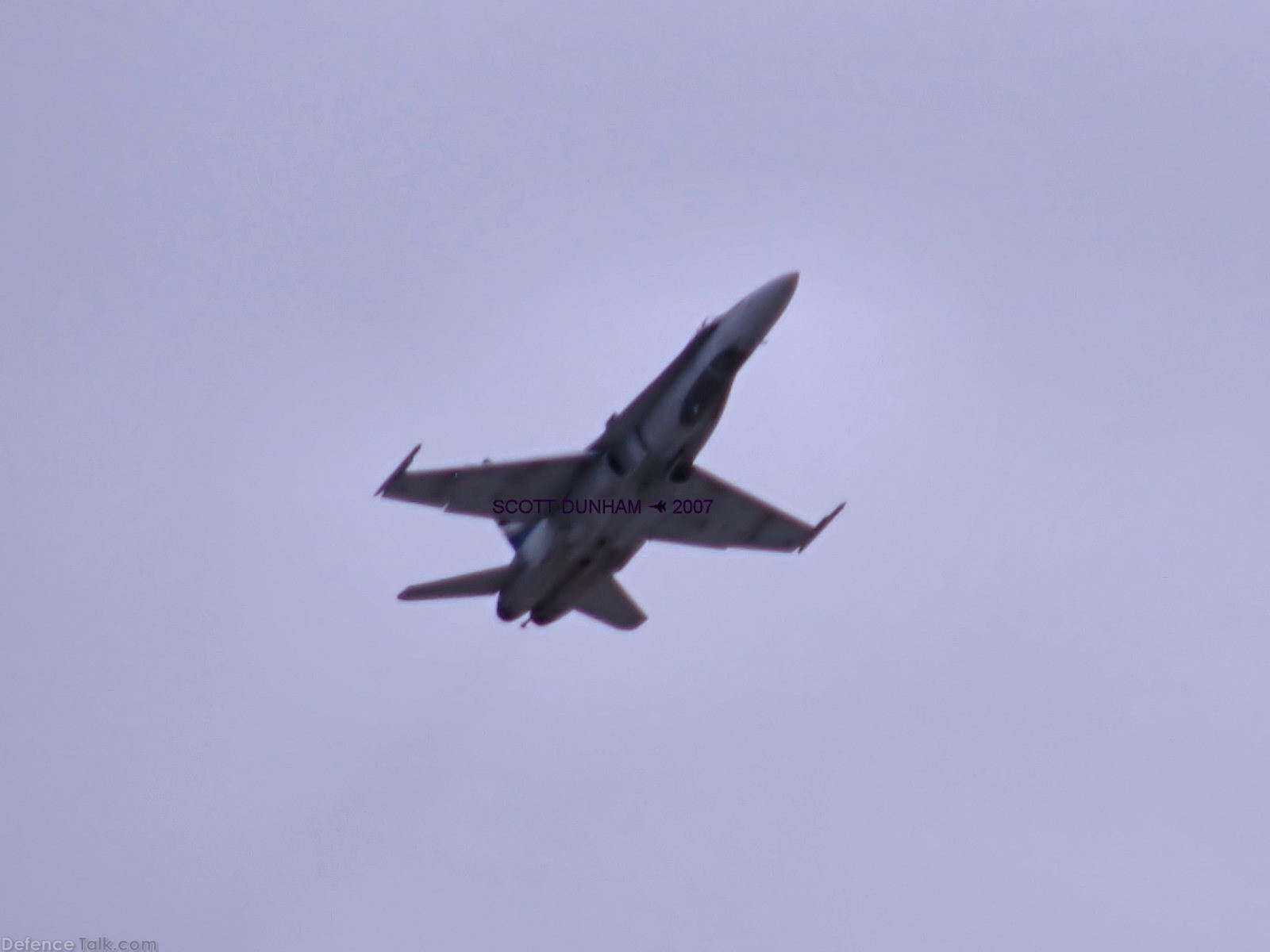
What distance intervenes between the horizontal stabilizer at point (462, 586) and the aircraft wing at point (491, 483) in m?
2.11

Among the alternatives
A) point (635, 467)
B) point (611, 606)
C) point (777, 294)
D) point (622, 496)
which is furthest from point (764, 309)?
point (611, 606)

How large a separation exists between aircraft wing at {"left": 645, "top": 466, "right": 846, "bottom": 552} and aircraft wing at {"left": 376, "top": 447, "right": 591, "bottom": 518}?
2.97m

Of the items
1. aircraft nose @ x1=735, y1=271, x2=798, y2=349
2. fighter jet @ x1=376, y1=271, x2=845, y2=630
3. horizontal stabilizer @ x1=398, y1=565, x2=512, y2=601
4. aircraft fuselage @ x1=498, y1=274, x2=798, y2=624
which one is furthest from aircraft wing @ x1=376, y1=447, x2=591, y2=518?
aircraft nose @ x1=735, y1=271, x2=798, y2=349

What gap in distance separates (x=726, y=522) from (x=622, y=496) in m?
4.82

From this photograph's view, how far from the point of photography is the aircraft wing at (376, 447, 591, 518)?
35625mm

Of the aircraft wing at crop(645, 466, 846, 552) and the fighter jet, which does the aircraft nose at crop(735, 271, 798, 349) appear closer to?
the fighter jet

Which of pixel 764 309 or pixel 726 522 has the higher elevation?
pixel 764 309

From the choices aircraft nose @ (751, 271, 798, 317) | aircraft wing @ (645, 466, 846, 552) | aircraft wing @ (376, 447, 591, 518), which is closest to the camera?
aircraft nose @ (751, 271, 798, 317)

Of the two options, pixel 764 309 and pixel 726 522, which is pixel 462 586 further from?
pixel 764 309

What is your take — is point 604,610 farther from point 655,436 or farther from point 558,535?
point 655,436

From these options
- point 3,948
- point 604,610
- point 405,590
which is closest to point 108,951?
point 3,948

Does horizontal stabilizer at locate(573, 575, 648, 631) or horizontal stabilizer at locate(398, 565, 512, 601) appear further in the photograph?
horizontal stabilizer at locate(573, 575, 648, 631)

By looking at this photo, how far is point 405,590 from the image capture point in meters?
37.7

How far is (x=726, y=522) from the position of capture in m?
39.2
